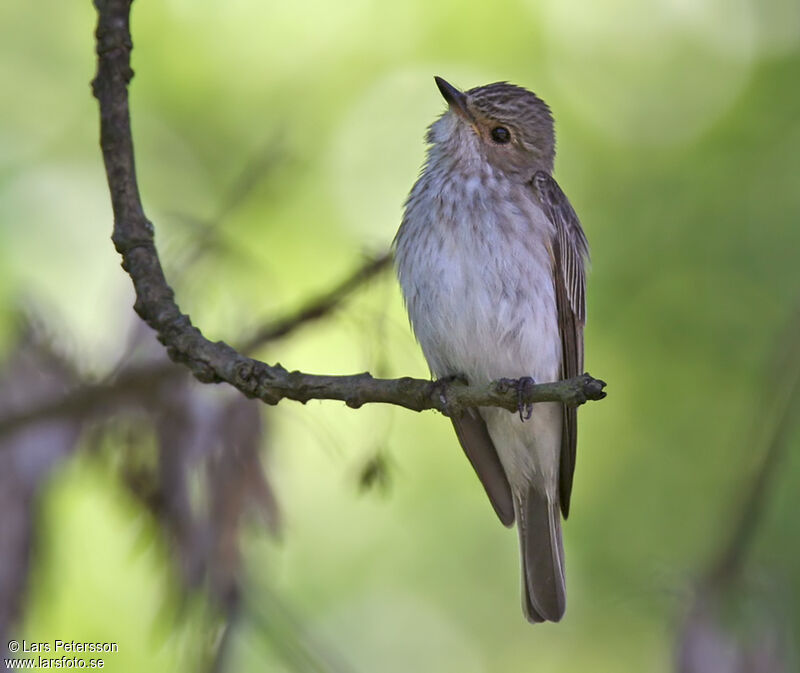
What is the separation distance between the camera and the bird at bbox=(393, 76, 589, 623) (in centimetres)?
419

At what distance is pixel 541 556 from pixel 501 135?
1.88 metres

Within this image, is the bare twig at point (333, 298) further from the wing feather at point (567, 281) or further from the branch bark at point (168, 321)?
the wing feather at point (567, 281)

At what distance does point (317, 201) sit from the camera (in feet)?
23.4

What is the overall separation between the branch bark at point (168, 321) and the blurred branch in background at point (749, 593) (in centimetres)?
94

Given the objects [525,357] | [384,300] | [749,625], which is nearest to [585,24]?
[525,357]

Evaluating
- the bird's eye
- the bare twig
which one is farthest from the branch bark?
the bird's eye

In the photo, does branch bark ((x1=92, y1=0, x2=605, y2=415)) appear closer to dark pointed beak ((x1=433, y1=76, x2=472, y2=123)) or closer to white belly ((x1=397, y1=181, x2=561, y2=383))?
white belly ((x1=397, y1=181, x2=561, y2=383))

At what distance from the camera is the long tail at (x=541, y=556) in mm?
4746

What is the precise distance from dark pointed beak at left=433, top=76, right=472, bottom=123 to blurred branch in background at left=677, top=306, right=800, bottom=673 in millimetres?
1654

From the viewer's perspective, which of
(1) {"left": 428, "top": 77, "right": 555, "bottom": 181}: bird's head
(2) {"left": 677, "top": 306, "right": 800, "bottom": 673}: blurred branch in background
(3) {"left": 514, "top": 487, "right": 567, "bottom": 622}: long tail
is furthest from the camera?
(3) {"left": 514, "top": 487, "right": 567, "bottom": 622}: long tail
